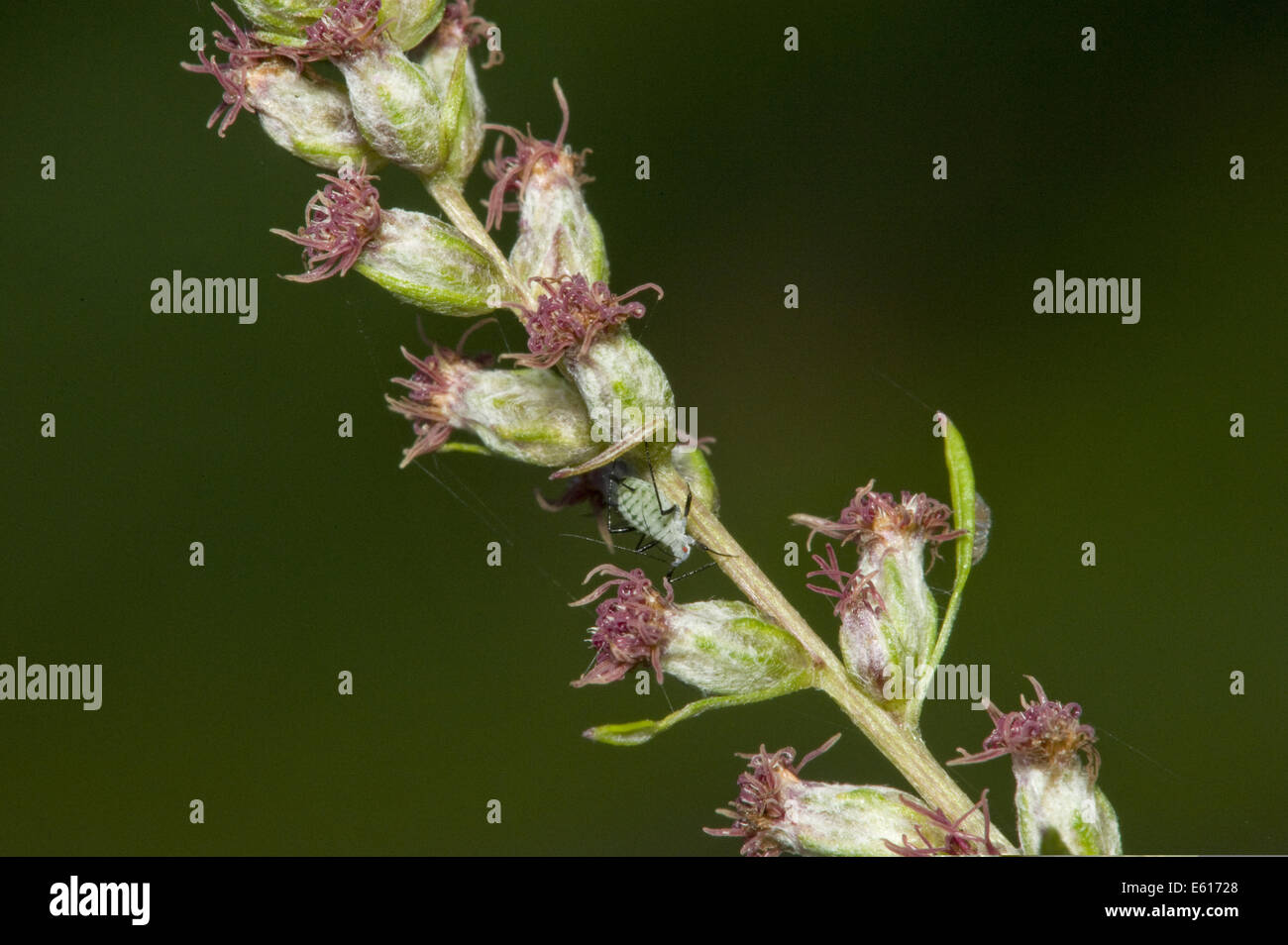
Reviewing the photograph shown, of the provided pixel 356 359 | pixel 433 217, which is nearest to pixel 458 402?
pixel 433 217

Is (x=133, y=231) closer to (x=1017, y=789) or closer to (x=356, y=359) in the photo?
(x=356, y=359)

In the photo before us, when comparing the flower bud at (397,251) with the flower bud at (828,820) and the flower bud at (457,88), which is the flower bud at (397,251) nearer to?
the flower bud at (457,88)

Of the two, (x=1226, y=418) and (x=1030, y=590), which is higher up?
(x=1226, y=418)

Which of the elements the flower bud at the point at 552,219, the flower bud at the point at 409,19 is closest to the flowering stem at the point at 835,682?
the flower bud at the point at 552,219

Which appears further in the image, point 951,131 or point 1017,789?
point 951,131

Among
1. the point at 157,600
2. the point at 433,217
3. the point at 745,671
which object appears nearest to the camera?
the point at 745,671

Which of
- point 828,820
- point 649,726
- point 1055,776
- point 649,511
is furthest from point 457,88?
point 1055,776
